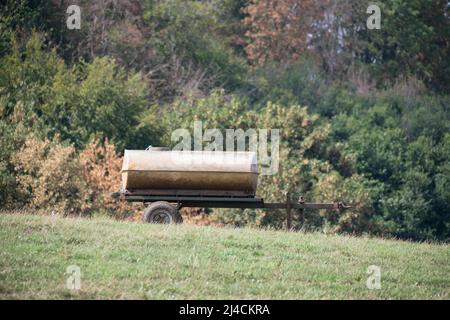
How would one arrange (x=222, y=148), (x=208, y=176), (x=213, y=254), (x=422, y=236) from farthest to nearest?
(x=422, y=236) → (x=222, y=148) → (x=208, y=176) → (x=213, y=254)

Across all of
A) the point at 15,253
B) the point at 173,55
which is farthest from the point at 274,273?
the point at 173,55

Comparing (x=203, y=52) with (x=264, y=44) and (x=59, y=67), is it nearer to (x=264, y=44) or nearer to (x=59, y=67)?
(x=264, y=44)

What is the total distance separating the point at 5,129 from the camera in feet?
149

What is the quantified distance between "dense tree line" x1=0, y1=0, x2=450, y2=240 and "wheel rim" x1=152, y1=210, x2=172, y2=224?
16.0 m

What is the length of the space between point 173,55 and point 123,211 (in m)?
23.1

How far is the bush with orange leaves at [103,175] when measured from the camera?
144ft

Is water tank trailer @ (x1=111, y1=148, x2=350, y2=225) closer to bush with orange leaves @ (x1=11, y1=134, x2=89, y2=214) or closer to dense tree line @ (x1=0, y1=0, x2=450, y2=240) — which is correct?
dense tree line @ (x1=0, y1=0, x2=450, y2=240)

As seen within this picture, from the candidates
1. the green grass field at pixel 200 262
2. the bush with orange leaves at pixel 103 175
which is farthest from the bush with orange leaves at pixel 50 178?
the green grass field at pixel 200 262

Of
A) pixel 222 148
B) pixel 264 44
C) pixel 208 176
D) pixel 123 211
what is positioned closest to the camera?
pixel 208 176

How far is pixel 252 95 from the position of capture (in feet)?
220

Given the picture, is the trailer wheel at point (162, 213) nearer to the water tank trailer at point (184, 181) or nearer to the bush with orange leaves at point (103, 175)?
the water tank trailer at point (184, 181)

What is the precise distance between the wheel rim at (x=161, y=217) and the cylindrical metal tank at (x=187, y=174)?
522 mm

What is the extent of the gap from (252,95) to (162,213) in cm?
4200

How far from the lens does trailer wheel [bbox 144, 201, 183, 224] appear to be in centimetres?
2556
